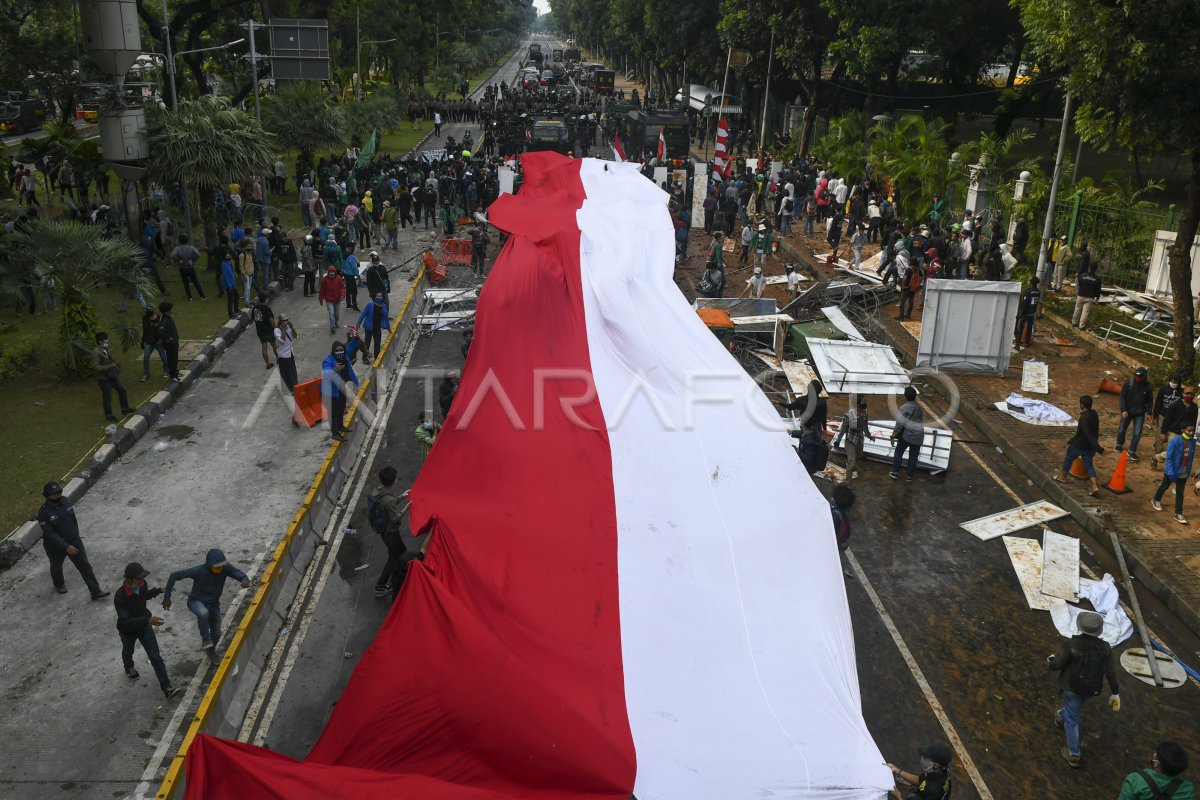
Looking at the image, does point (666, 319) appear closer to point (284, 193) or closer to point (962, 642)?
point (962, 642)

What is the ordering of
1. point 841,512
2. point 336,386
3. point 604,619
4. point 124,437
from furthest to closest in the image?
point 336,386 < point 124,437 < point 841,512 < point 604,619

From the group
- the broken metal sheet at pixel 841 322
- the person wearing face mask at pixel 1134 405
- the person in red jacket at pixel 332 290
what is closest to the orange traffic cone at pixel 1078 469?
the person wearing face mask at pixel 1134 405

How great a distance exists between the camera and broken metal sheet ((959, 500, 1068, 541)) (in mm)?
12164

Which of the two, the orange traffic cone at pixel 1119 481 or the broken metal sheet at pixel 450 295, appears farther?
the broken metal sheet at pixel 450 295

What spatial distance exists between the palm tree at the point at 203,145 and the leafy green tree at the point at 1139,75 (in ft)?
52.5

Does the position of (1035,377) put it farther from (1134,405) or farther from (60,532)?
(60,532)

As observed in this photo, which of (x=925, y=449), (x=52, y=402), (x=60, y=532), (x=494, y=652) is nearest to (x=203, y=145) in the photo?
(x=52, y=402)

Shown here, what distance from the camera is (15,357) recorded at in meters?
16.2

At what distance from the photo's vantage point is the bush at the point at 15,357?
1585 centimetres

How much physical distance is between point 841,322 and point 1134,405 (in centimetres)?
581

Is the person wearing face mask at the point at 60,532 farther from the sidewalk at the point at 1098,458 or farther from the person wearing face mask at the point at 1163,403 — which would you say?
the person wearing face mask at the point at 1163,403

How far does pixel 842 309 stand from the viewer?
1995cm

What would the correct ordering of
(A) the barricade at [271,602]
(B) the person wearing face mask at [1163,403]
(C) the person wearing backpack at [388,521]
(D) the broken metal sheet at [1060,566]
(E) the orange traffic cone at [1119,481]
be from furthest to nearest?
(B) the person wearing face mask at [1163,403] < (E) the orange traffic cone at [1119,481] < (D) the broken metal sheet at [1060,566] < (C) the person wearing backpack at [388,521] < (A) the barricade at [271,602]

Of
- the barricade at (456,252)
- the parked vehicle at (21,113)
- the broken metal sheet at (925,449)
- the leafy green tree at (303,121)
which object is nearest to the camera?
the broken metal sheet at (925,449)
